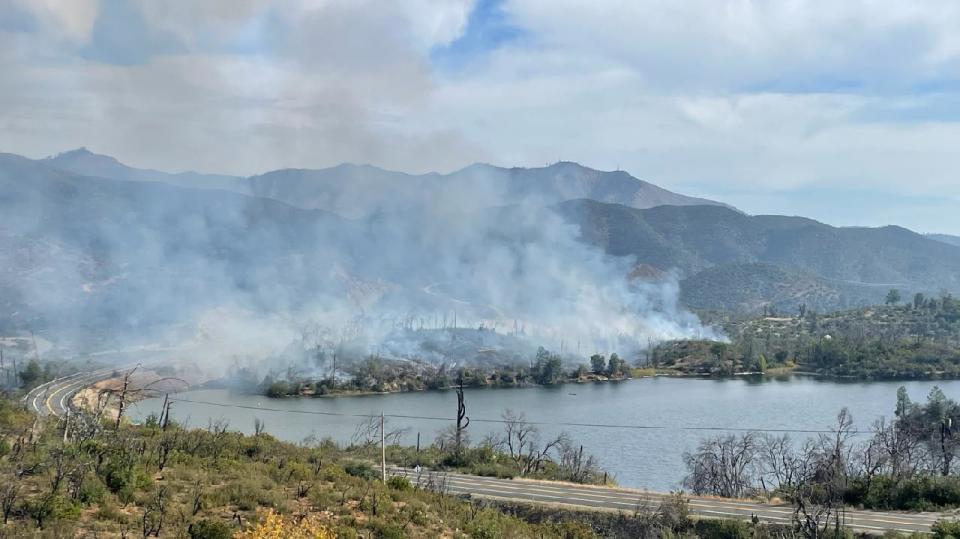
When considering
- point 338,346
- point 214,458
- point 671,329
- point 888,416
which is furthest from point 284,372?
point 671,329

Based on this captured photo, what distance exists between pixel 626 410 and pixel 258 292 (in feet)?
276

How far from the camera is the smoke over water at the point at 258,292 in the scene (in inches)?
4188

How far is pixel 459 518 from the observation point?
16.8 m

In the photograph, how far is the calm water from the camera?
166 feet

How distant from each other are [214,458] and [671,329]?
456 ft

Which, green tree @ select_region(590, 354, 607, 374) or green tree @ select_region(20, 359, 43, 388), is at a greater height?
green tree @ select_region(590, 354, 607, 374)

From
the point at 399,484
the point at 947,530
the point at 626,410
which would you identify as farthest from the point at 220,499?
the point at 626,410

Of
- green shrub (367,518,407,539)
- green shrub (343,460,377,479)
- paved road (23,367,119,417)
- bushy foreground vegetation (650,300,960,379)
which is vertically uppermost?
bushy foreground vegetation (650,300,960,379)

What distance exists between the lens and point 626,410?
7069cm

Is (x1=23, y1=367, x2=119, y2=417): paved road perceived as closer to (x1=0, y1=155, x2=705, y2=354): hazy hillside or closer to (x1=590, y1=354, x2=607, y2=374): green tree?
(x1=0, y1=155, x2=705, y2=354): hazy hillside

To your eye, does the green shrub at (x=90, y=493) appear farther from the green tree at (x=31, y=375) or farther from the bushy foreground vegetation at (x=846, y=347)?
the bushy foreground vegetation at (x=846, y=347)

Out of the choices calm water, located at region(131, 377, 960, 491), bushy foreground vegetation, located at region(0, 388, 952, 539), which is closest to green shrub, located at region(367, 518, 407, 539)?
bushy foreground vegetation, located at region(0, 388, 952, 539)

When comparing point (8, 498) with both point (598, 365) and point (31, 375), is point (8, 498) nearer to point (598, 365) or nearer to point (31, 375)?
point (31, 375)

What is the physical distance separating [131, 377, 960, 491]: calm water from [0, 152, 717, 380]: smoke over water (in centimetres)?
2000
